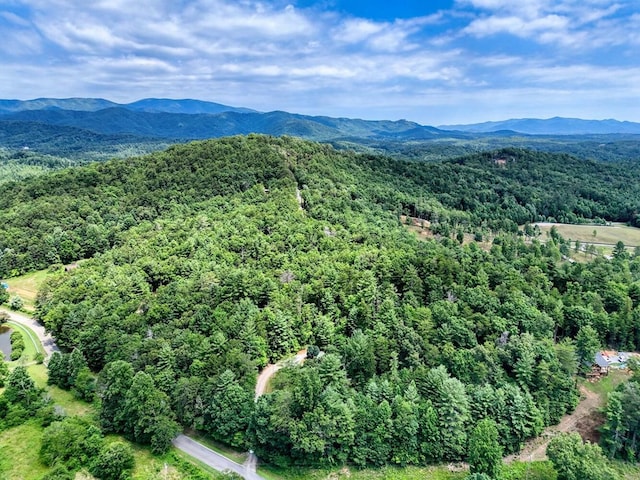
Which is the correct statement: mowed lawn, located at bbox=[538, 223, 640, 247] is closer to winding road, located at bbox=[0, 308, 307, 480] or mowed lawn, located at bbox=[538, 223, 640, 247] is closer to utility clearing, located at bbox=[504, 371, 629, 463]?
utility clearing, located at bbox=[504, 371, 629, 463]

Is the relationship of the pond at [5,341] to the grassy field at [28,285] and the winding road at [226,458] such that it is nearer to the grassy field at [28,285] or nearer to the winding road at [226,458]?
the grassy field at [28,285]

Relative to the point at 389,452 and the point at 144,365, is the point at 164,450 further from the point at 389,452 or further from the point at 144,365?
the point at 389,452

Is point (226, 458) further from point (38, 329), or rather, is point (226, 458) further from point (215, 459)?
point (38, 329)

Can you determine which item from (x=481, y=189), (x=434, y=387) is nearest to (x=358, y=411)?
(x=434, y=387)

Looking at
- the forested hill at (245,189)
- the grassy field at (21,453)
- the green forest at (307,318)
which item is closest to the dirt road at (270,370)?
the green forest at (307,318)

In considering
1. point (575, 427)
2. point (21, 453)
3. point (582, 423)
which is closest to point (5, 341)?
point (21, 453)

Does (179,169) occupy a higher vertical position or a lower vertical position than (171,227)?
higher
